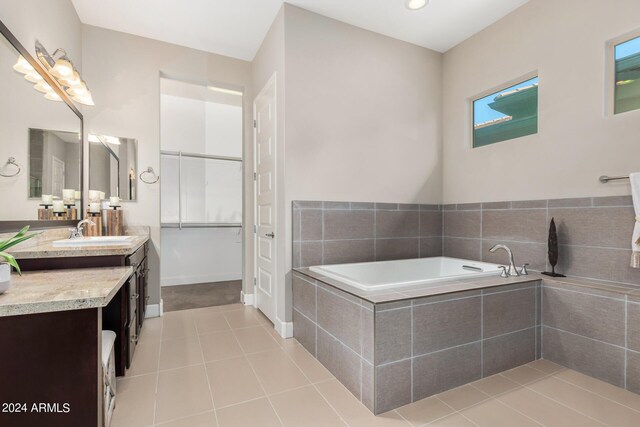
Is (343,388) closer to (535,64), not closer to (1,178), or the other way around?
(1,178)

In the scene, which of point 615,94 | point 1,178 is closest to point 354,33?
point 615,94

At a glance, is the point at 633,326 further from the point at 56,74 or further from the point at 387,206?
the point at 56,74

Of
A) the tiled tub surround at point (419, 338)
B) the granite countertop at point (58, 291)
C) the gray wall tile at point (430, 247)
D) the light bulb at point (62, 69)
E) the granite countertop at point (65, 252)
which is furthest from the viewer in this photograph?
the gray wall tile at point (430, 247)

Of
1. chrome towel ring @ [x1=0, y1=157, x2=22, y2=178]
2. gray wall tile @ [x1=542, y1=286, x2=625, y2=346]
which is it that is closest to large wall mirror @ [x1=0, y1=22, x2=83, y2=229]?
chrome towel ring @ [x1=0, y1=157, x2=22, y2=178]

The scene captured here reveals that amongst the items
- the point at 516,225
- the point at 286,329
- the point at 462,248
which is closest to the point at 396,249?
the point at 462,248

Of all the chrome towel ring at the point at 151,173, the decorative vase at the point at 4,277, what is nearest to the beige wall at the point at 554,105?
the chrome towel ring at the point at 151,173

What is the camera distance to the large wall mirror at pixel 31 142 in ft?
5.21

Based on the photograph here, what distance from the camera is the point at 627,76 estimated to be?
215 cm

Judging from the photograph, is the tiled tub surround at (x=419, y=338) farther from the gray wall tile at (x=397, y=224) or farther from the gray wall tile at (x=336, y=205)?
the gray wall tile at (x=397, y=224)

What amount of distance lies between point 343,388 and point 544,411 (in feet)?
3.53

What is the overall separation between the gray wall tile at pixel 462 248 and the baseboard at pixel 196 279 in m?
3.29

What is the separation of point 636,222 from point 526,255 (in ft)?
2.62

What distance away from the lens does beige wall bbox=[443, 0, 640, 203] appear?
217 cm

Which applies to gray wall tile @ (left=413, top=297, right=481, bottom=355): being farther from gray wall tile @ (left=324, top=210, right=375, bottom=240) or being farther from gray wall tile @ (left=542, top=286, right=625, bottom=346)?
gray wall tile @ (left=324, top=210, right=375, bottom=240)
